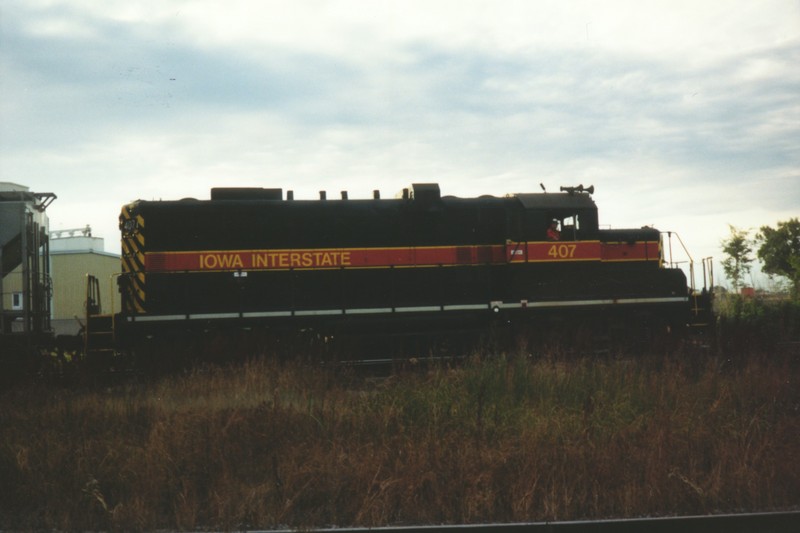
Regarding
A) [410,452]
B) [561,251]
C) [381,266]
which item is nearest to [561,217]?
[561,251]

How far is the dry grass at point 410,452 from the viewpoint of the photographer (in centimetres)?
545

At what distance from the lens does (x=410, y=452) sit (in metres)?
6.33

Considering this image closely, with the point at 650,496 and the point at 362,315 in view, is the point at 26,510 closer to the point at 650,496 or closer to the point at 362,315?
the point at 650,496

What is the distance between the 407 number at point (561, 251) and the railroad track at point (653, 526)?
9.49 metres

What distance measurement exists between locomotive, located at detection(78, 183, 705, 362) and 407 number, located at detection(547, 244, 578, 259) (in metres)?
0.02

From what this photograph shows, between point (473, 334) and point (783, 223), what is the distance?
138 feet

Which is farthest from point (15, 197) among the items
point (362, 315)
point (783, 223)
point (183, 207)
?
point (783, 223)

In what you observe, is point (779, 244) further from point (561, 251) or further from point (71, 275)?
point (71, 275)

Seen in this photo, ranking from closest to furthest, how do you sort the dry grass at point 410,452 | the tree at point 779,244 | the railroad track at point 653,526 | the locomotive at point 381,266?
the railroad track at point 653,526 → the dry grass at point 410,452 → the locomotive at point 381,266 → the tree at point 779,244

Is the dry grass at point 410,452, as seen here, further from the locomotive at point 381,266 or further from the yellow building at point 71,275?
the yellow building at point 71,275

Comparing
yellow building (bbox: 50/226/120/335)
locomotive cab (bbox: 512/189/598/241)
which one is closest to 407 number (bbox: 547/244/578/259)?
locomotive cab (bbox: 512/189/598/241)

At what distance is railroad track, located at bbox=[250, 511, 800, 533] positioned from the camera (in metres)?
4.66

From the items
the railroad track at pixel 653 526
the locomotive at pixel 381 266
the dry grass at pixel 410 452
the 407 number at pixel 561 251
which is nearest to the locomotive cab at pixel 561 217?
the locomotive at pixel 381 266

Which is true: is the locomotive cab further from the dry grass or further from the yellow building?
the yellow building
